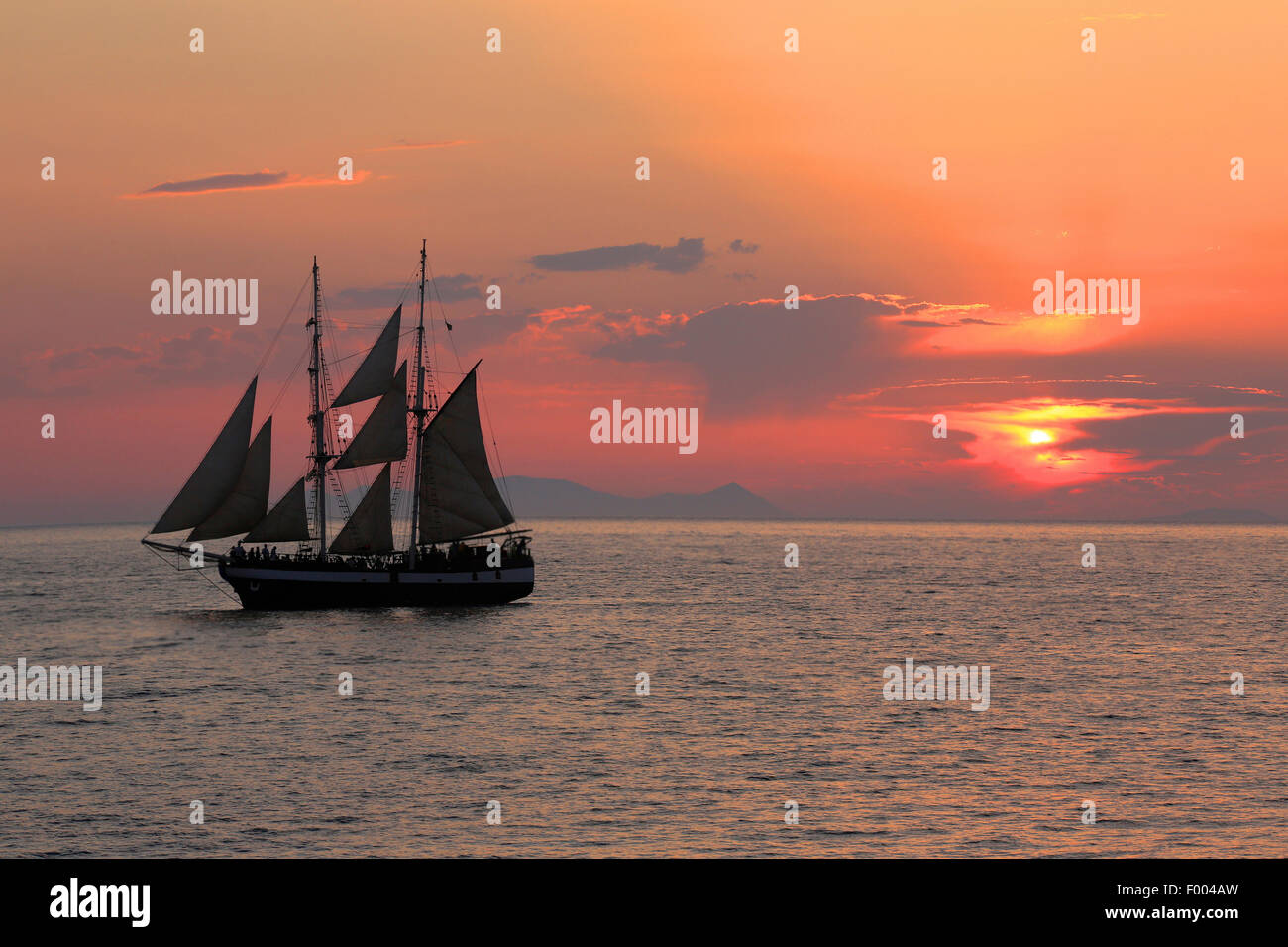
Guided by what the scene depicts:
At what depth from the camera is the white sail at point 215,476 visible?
84.3m

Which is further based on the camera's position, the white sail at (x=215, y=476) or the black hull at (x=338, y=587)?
the black hull at (x=338, y=587)

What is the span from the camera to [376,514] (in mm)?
89688

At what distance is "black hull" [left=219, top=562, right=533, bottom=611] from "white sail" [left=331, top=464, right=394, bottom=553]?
211 cm

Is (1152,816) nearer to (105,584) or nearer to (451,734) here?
(451,734)

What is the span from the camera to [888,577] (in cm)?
15500

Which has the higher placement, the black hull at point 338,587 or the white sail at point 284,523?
the white sail at point 284,523

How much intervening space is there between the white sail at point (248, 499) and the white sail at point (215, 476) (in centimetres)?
54

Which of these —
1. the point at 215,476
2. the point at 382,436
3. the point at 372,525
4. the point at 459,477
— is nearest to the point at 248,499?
the point at 215,476

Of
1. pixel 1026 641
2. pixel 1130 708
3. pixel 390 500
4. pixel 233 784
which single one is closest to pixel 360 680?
pixel 233 784

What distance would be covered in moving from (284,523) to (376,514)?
672 centimetres

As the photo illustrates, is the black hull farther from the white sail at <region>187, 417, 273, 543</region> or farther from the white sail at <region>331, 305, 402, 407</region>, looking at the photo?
the white sail at <region>331, 305, 402, 407</region>

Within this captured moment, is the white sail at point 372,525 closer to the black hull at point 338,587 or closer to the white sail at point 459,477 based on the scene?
the black hull at point 338,587

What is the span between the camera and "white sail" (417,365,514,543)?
8975 centimetres

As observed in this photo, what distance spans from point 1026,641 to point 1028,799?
150 feet
